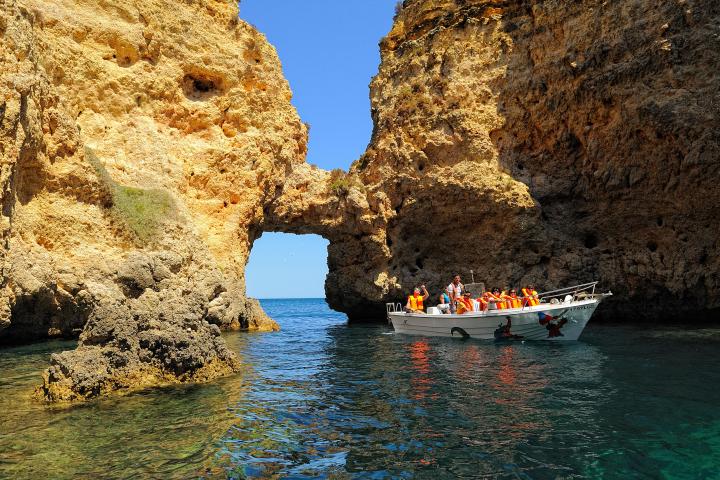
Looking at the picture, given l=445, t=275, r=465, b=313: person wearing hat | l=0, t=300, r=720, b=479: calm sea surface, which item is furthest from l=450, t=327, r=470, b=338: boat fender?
l=0, t=300, r=720, b=479: calm sea surface

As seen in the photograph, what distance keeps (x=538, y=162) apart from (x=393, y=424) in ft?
72.0

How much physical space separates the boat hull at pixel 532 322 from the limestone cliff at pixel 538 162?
27.6 ft

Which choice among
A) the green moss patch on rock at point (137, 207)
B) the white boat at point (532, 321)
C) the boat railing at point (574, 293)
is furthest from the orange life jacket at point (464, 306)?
the green moss patch on rock at point (137, 207)

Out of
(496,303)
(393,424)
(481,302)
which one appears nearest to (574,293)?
(496,303)

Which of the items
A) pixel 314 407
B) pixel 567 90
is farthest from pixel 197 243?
pixel 567 90

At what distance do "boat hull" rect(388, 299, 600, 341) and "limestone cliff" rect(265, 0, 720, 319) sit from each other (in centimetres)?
843

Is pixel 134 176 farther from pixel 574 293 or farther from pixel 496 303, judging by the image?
pixel 574 293

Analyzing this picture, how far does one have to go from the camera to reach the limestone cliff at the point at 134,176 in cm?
1063

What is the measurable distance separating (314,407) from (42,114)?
1486 cm

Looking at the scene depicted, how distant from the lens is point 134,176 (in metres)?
21.8

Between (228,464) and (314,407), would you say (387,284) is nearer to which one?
(314,407)

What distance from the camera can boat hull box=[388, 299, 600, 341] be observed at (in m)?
17.3

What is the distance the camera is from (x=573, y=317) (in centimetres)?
1734

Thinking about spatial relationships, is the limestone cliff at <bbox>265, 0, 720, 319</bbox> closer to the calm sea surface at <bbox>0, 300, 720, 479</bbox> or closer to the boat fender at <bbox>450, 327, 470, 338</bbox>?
the boat fender at <bbox>450, 327, 470, 338</bbox>
